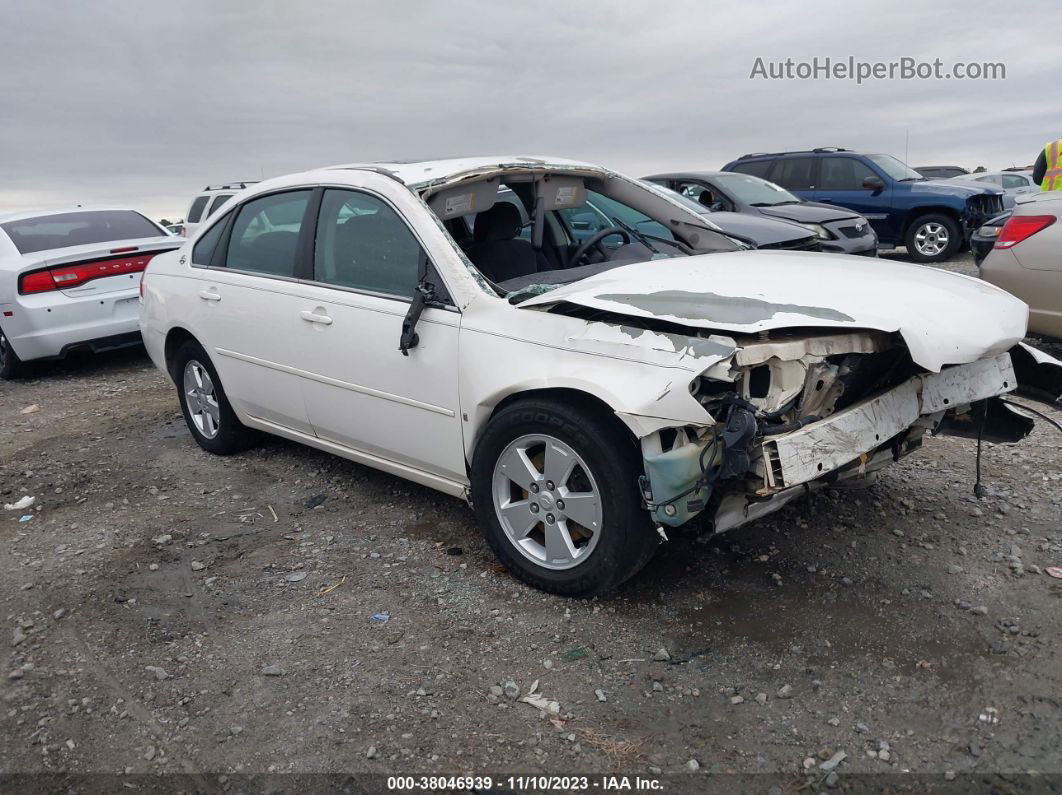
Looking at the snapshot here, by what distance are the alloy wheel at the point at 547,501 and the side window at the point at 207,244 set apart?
2.58m

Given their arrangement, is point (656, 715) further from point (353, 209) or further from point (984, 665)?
point (353, 209)

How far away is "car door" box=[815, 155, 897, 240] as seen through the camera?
1339cm

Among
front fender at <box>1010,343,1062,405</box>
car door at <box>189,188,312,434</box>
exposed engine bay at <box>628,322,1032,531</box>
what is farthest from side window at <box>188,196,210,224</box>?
front fender at <box>1010,343,1062,405</box>

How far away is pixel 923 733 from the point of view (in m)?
2.53

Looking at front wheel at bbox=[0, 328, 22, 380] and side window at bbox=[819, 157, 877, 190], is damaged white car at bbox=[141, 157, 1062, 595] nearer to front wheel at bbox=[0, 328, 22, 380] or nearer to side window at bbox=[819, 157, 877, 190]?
front wheel at bbox=[0, 328, 22, 380]

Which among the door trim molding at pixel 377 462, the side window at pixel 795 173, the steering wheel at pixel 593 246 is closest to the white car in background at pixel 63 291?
the door trim molding at pixel 377 462

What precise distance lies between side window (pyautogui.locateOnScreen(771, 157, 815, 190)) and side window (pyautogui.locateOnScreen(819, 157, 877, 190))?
217 mm

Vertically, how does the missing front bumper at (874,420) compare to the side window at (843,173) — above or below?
below

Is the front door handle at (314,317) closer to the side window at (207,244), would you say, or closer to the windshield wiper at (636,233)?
the side window at (207,244)

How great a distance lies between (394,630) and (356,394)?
1174mm

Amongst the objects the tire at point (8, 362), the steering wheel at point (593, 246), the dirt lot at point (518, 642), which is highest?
the steering wheel at point (593, 246)

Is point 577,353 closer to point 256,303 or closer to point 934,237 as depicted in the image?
point 256,303

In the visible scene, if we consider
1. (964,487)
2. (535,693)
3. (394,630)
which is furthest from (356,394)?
(964,487)

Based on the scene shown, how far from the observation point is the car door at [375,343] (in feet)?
11.8
